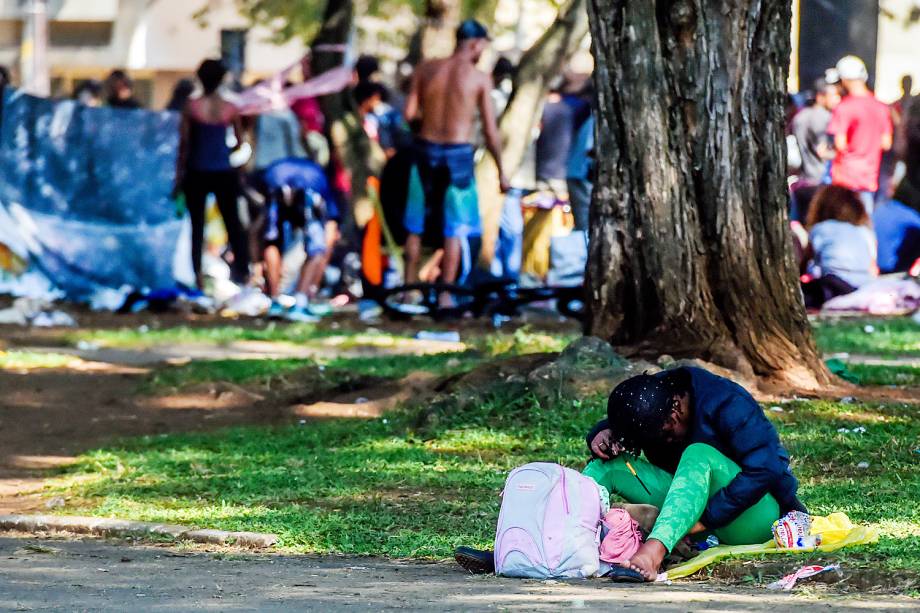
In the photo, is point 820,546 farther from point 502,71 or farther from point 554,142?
point 502,71

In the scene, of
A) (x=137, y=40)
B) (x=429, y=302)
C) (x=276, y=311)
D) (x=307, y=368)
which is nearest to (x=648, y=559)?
(x=307, y=368)

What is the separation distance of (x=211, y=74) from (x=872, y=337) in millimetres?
6415

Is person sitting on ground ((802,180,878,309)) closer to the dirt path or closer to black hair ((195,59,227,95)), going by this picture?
black hair ((195,59,227,95))

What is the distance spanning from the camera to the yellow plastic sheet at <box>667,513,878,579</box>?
523 cm

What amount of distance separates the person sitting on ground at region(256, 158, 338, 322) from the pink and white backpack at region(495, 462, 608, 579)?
9.29 m

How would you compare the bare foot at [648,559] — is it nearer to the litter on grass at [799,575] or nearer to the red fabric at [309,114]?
the litter on grass at [799,575]

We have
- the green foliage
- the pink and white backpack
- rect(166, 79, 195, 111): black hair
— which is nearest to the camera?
the pink and white backpack

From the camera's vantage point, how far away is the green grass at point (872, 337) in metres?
11.2

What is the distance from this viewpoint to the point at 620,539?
5.27 meters

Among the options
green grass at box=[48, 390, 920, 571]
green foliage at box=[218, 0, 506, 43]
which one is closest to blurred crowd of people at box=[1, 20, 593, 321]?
green grass at box=[48, 390, 920, 571]

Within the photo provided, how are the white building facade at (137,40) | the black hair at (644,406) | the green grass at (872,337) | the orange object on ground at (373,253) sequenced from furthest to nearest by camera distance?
the white building facade at (137,40), the orange object on ground at (373,253), the green grass at (872,337), the black hair at (644,406)

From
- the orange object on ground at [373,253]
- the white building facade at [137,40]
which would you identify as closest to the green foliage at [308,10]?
the orange object on ground at [373,253]

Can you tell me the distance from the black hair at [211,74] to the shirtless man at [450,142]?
212cm

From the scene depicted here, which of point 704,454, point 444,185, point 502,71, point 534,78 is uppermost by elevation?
point 502,71
